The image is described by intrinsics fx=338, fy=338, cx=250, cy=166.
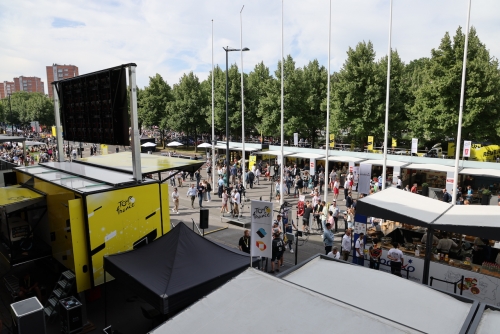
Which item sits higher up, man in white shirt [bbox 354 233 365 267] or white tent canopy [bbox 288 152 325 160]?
white tent canopy [bbox 288 152 325 160]

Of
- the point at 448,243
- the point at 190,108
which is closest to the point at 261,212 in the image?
the point at 448,243

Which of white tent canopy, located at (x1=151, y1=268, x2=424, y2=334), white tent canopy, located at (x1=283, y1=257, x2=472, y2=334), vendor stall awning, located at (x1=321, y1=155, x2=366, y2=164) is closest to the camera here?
white tent canopy, located at (x1=151, y1=268, x2=424, y2=334)

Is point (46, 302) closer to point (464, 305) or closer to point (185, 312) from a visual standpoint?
point (185, 312)

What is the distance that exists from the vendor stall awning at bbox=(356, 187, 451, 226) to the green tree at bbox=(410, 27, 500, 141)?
1580 cm

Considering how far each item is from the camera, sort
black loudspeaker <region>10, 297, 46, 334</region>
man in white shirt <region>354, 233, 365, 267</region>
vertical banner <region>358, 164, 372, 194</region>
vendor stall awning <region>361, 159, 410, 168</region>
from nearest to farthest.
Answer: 1. black loudspeaker <region>10, 297, 46, 334</region>
2. man in white shirt <region>354, 233, 365, 267</region>
3. vertical banner <region>358, 164, 372, 194</region>
4. vendor stall awning <region>361, 159, 410, 168</region>

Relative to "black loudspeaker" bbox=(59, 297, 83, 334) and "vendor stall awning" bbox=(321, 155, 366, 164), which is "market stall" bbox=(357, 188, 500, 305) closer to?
"black loudspeaker" bbox=(59, 297, 83, 334)

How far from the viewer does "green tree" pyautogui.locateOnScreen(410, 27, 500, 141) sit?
23.2 m

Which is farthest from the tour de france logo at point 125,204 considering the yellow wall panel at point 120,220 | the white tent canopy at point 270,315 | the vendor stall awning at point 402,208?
the vendor stall awning at point 402,208

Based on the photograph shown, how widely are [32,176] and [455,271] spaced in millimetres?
13243

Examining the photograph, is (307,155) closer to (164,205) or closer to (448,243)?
(448,243)

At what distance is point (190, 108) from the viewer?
154 ft

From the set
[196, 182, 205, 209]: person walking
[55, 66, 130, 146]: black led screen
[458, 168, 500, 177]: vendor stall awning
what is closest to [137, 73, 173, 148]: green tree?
[196, 182, 205, 209]: person walking

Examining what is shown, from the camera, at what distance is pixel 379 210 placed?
10570 millimetres

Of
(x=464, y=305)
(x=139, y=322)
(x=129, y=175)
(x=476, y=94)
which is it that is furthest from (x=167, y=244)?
(x=476, y=94)
